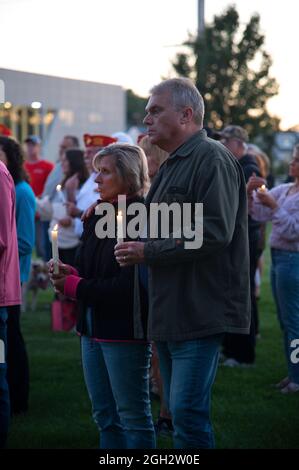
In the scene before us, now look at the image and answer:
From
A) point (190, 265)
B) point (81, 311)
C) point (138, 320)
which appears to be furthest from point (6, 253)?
point (190, 265)

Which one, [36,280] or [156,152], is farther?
[36,280]

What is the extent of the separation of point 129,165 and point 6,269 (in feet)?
3.65

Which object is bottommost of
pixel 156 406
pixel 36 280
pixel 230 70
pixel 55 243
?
pixel 156 406

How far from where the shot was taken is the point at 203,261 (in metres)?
4.22

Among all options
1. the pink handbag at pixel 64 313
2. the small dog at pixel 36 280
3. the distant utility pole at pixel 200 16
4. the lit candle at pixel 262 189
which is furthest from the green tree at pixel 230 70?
the lit candle at pixel 262 189

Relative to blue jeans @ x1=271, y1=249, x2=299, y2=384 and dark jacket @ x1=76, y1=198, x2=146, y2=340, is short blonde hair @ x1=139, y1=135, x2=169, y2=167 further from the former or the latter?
blue jeans @ x1=271, y1=249, x2=299, y2=384

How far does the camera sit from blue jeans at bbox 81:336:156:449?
4.58 metres

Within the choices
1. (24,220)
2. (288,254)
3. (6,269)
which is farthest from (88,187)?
(6,269)

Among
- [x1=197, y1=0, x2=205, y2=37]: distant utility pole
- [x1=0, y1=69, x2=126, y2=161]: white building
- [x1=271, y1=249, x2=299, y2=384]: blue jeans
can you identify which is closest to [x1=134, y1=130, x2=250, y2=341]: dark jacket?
[x1=271, y1=249, x2=299, y2=384]: blue jeans

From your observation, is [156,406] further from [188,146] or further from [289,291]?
[188,146]

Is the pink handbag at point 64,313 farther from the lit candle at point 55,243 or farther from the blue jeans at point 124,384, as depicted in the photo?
the lit candle at point 55,243

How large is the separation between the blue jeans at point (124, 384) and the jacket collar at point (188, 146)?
0.99 m

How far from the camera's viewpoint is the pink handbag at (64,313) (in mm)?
9727

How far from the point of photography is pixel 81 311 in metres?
4.80
